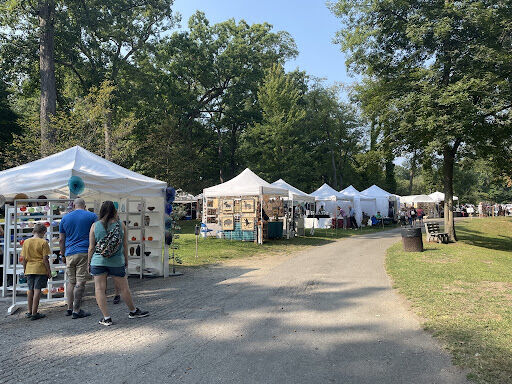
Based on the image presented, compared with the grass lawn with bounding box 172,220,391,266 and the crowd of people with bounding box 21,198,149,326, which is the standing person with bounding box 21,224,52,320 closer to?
the crowd of people with bounding box 21,198,149,326

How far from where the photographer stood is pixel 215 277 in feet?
29.5

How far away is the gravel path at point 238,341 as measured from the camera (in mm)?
3596

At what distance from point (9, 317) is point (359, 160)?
16.5 meters

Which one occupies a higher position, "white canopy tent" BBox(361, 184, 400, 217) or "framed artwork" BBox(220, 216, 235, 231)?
"white canopy tent" BBox(361, 184, 400, 217)

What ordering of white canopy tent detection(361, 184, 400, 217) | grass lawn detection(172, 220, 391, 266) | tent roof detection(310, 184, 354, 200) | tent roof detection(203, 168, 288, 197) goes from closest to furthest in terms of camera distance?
grass lawn detection(172, 220, 391, 266) → tent roof detection(203, 168, 288, 197) → tent roof detection(310, 184, 354, 200) → white canopy tent detection(361, 184, 400, 217)

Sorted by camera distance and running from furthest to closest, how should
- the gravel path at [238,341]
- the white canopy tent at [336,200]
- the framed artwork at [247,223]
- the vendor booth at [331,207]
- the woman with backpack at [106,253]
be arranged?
1. the white canopy tent at [336,200]
2. the vendor booth at [331,207]
3. the framed artwork at [247,223]
4. the woman with backpack at [106,253]
5. the gravel path at [238,341]

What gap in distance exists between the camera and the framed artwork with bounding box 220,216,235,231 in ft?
57.9

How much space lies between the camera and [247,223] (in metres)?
17.3

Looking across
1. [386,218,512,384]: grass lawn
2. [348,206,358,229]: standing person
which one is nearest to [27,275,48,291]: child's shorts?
[386,218,512,384]: grass lawn

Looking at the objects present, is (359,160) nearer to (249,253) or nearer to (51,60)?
(249,253)

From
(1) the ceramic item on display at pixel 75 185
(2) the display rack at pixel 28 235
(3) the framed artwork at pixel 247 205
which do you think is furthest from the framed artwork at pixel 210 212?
(1) the ceramic item on display at pixel 75 185

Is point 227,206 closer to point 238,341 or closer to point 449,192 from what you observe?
point 449,192

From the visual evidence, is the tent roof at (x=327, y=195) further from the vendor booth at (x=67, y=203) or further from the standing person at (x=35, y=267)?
the standing person at (x=35, y=267)

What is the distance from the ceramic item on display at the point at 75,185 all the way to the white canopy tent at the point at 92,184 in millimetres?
216
